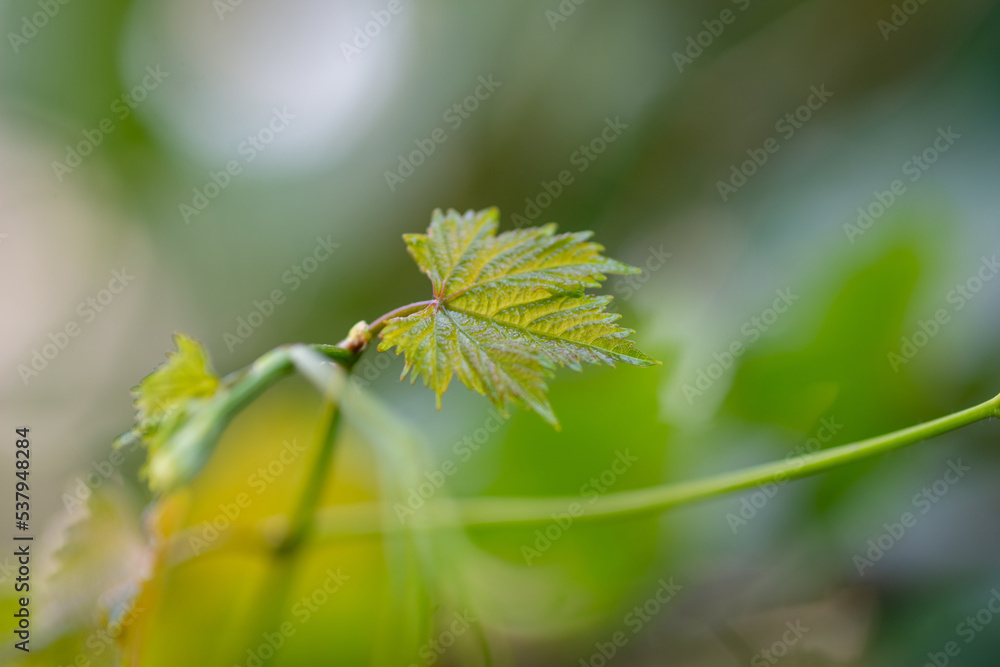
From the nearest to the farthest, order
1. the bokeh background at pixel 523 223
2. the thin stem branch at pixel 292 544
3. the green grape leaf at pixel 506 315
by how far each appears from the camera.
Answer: the green grape leaf at pixel 506 315, the thin stem branch at pixel 292 544, the bokeh background at pixel 523 223

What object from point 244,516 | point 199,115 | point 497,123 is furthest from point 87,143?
point 244,516

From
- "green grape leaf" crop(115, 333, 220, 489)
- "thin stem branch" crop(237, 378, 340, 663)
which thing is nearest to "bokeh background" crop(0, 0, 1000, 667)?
"thin stem branch" crop(237, 378, 340, 663)

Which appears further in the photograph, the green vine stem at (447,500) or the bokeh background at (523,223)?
the bokeh background at (523,223)

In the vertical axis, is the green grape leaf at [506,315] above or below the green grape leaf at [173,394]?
below

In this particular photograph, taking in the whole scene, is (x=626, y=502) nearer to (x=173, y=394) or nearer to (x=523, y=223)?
(x=173, y=394)

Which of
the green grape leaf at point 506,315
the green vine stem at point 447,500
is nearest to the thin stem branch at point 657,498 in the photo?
the green vine stem at point 447,500

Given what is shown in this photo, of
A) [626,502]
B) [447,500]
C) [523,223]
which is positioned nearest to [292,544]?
[447,500]

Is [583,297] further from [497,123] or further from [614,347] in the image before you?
[497,123]

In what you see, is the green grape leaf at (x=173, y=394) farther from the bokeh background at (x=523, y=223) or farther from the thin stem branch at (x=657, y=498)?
the thin stem branch at (x=657, y=498)
